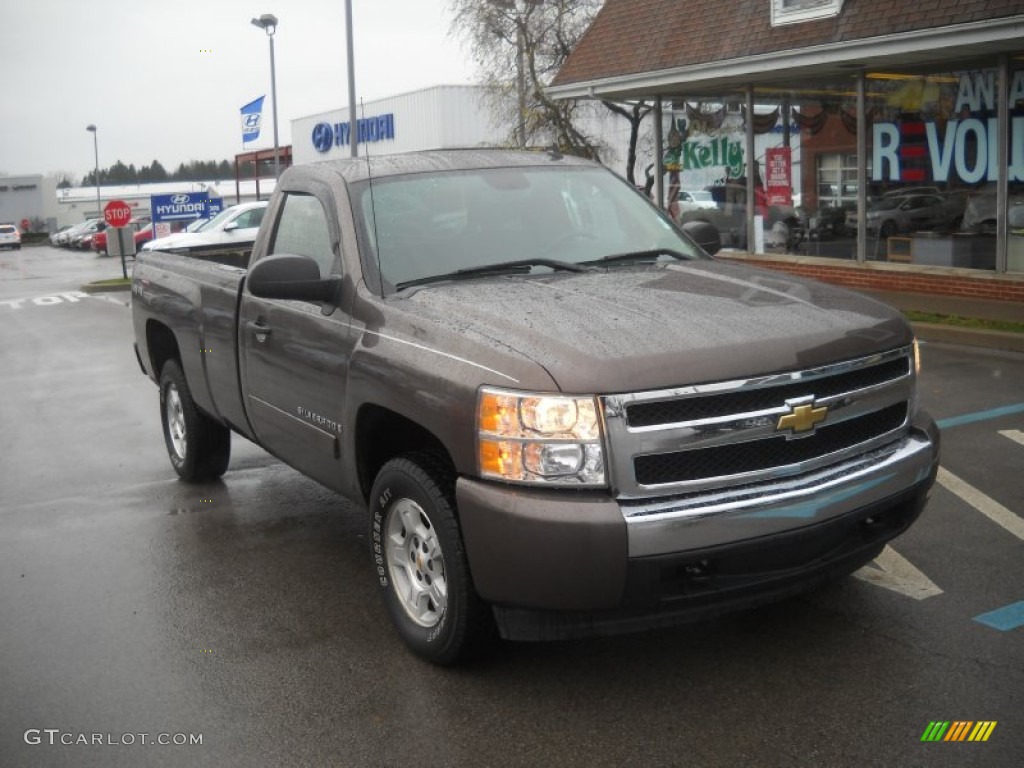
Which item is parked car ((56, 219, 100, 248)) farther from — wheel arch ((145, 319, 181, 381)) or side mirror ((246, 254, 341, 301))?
side mirror ((246, 254, 341, 301))

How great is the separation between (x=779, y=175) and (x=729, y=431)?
13.4 metres

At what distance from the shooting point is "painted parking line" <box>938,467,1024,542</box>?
5.68m

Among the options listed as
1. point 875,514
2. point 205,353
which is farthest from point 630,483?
point 205,353

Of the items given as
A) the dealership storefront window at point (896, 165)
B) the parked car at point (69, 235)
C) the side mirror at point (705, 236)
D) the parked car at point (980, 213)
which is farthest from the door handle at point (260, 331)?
the parked car at point (69, 235)

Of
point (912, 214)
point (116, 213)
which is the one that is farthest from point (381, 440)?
point (116, 213)

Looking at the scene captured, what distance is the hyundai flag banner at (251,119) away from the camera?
104ft

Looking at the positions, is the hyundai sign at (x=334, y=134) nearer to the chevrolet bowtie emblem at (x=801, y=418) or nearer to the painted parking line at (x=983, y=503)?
the painted parking line at (x=983, y=503)

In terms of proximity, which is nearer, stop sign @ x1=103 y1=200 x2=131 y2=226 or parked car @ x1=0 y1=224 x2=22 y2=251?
stop sign @ x1=103 y1=200 x2=131 y2=226

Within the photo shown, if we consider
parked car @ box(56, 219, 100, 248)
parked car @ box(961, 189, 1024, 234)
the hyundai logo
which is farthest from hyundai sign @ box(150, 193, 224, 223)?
parked car @ box(56, 219, 100, 248)

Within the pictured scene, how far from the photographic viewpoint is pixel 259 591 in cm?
531

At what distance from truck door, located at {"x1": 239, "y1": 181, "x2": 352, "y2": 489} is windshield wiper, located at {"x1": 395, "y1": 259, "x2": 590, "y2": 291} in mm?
363

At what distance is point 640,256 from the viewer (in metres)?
5.18

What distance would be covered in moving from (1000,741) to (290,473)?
5.14 meters

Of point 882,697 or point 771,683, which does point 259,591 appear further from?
point 882,697
